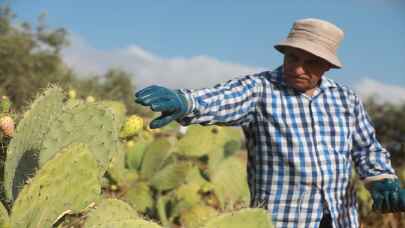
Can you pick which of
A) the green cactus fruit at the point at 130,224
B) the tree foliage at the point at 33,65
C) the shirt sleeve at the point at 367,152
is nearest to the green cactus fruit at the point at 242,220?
the green cactus fruit at the point at 130,224

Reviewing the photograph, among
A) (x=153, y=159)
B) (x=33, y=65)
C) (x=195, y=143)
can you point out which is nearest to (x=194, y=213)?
(x=153, y=159)

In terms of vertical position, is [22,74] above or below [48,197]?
above

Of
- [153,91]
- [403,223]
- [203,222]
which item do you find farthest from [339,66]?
[403,223]

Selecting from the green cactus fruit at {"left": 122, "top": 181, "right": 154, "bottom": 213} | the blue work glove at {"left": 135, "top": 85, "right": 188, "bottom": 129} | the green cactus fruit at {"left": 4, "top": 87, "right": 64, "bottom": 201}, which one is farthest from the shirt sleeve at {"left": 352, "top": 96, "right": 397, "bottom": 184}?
the green cactus fruit at {"left": 122, "top": 181, "right": 154, "bottom": 213}

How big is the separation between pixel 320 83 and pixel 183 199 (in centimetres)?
175

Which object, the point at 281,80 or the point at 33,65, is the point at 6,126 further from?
the point at 33,65

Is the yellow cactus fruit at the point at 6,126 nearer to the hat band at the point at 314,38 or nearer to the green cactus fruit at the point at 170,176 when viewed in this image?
the hat band at the point at 314,38

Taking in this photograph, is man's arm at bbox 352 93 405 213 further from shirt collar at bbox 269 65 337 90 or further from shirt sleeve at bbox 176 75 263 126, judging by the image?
shirt sleeve at bbox 176 75 263 126

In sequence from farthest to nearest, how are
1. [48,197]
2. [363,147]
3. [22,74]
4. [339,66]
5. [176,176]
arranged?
1. [22,74]
2. [176,176]
3. [363,147]
4. [339,66]
5. [48,197]

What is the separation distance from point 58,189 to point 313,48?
1.09 meters

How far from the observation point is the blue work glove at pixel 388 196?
2312 mm

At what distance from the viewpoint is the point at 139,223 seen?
4.43 ft

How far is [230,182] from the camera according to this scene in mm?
4227

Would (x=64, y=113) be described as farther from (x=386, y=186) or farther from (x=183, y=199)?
(x=183, y=199)
